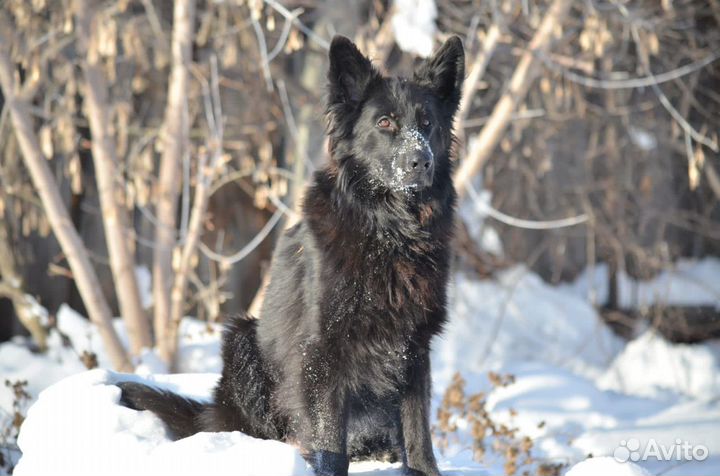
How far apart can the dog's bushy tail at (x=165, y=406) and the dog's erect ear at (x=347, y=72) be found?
160 centimetres

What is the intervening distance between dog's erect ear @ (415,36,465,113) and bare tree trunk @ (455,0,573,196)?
255 cm

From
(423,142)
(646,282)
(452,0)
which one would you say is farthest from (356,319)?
(646,282)

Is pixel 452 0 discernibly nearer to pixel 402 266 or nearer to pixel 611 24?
pixel 611 24

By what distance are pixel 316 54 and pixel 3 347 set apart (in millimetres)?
4577

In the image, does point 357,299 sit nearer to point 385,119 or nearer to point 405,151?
point 405,151

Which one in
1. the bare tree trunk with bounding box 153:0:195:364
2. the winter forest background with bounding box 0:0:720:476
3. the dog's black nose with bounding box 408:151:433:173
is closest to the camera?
the dog's black nose with bounding box 408:151:433:173

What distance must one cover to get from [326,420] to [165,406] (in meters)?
0.84

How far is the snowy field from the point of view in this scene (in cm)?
273

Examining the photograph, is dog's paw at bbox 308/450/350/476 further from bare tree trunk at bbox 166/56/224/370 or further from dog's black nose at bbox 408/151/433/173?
bare tree trunk at bbox 166/56/224/370

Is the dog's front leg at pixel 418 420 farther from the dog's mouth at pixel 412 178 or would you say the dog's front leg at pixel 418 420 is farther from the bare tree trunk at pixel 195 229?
the bare tree trunk at pixel 195 229

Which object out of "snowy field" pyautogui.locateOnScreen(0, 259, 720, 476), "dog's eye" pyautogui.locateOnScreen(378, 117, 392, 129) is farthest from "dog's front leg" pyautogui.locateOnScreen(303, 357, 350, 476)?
"dog's eye" pyautogui.locateOnScreen(378, 117, 392, 129)

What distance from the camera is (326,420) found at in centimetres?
298

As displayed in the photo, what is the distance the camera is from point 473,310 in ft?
31.0

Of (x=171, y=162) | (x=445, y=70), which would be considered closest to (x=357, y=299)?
(x=445, y=70)
